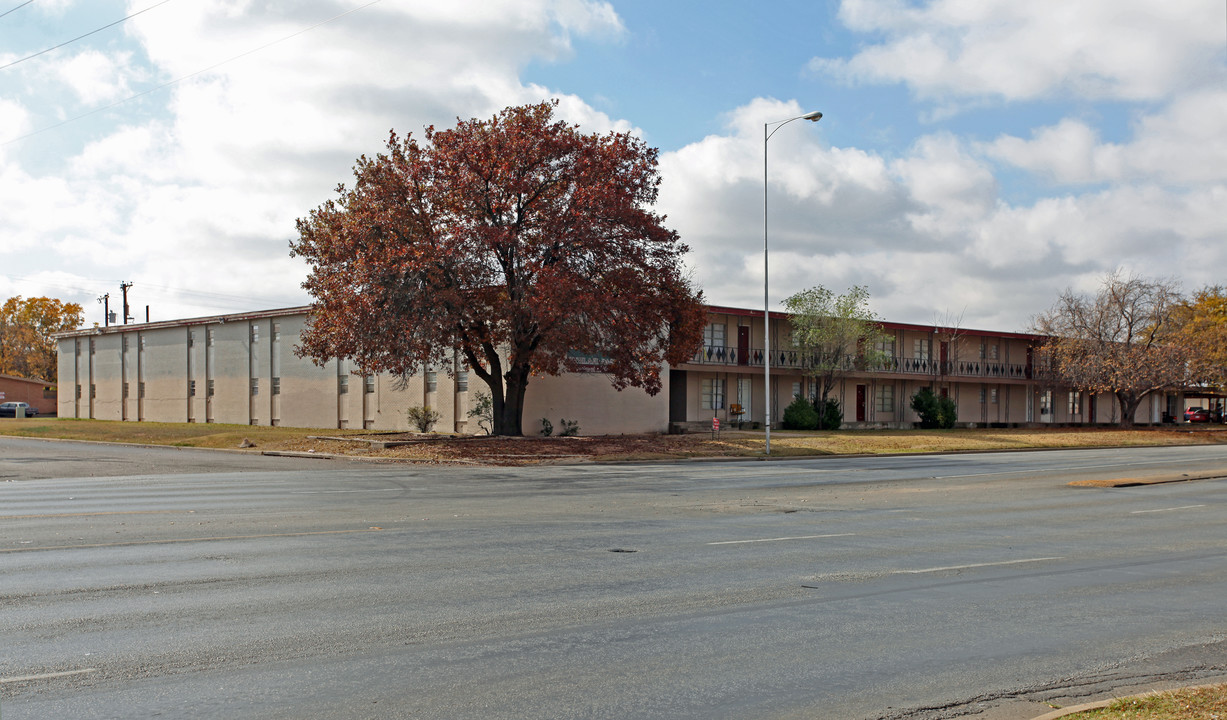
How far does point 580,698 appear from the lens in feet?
18.6

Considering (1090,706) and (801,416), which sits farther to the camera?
(801,416)

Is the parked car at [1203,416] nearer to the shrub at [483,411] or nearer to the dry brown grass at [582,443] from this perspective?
the dry brown grass at [582,443]

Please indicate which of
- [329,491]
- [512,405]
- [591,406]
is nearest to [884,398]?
[591,406]

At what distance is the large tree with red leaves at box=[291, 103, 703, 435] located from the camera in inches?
1185

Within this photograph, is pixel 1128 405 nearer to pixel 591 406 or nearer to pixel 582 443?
pixel 591 406

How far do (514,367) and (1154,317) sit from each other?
42842 mm

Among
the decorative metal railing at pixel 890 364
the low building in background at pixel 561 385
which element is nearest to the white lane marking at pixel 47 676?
the low building in background at pixel 561 385

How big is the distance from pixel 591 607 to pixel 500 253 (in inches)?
983

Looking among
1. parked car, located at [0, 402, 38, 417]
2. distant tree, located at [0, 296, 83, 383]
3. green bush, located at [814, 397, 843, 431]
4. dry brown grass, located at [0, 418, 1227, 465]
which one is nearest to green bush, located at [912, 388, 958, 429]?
dry brown grass, located at [0, 418, 1227, 465]

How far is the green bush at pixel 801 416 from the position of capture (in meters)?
49.6

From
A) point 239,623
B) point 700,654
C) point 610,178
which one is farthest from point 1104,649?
point 610,178

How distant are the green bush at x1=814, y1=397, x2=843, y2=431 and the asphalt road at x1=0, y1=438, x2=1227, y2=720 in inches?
1350

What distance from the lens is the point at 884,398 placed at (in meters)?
58.0

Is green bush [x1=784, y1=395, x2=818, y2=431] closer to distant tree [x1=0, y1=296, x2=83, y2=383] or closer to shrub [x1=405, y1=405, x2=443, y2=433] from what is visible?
shrub [x1=405, y1=405, x2=443, y2=433]
